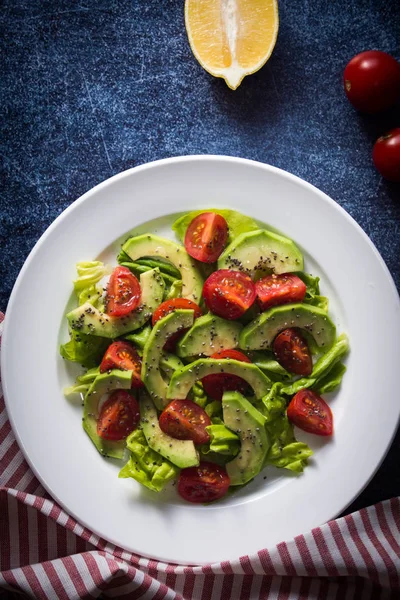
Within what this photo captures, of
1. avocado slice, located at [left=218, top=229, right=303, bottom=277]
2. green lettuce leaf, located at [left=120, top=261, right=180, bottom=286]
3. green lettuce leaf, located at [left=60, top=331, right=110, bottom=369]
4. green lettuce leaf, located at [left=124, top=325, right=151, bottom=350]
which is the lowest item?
green lettuce leaf, located at [left=60, top=331, right=110, bottom=369]

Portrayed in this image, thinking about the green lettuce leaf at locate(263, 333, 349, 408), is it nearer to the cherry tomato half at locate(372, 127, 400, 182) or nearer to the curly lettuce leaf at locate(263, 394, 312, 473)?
the curly lettuce leaf at locate(263, 394, 312, 473)

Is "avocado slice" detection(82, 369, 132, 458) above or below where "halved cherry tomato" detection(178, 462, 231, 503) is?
above

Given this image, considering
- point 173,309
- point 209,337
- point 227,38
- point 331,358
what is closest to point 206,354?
point 209,337

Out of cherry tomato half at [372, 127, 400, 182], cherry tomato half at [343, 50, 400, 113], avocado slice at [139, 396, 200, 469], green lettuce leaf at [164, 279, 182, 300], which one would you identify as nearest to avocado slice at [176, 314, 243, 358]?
green lettuce leaf at [164, 279, 182, 300]

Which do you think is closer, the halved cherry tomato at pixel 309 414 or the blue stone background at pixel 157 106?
the halved cherry tomato at pixel 309 414

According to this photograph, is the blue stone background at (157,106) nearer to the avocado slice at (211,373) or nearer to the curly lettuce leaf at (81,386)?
the curly lettuce leaf at (81,386)

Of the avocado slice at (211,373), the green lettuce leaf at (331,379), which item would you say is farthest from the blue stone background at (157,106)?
the avocado slice at (211,373)
